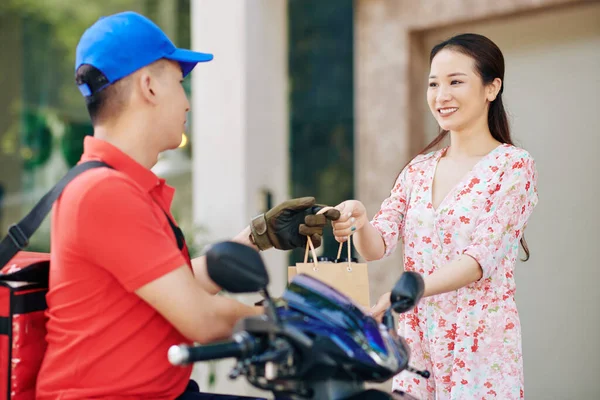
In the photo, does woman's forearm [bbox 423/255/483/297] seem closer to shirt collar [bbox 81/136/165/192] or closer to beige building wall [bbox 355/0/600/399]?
shirt collar [bbox 81/136/165/192]

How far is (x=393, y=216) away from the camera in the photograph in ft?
7.34

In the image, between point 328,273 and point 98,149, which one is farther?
point 328,273

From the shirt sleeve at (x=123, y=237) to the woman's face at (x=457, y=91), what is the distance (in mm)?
973

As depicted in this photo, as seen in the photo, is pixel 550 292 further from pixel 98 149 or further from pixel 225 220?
pixel 98 149

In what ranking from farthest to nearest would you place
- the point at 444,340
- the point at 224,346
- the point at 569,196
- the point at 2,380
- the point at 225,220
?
the point at 225,220
the point at 569,196
the point at 444,340
the point at 2,380
the point at 224,346

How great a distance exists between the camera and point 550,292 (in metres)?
3.76

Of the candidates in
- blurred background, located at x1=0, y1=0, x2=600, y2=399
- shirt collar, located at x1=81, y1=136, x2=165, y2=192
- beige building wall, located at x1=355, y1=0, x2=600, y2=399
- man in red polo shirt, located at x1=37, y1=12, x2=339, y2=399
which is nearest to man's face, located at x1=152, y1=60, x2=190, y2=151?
man in red polo shirt, located at x1=37, y1=12, x2=339, y2=399

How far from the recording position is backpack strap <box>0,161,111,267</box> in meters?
1.62

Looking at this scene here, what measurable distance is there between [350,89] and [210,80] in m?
0.98

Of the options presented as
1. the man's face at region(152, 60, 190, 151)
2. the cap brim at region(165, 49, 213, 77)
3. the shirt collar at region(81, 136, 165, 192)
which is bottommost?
the shirt collar at region(81, 136, 165, 192)

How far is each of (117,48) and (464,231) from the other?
1.06 m

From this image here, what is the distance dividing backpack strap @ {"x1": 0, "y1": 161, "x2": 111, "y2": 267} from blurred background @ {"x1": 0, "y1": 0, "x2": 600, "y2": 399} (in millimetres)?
1671

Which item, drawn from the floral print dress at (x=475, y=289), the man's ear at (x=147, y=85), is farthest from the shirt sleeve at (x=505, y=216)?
the man's ear at (x=147, y=85)

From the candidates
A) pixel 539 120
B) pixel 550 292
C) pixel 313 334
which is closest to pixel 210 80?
pixel 539 120
